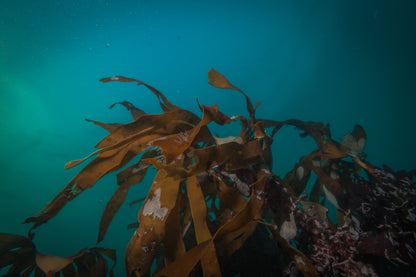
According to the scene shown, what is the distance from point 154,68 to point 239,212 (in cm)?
2433

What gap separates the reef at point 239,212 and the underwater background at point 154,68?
54.8 feet

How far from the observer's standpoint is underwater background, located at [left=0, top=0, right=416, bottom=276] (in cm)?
1441

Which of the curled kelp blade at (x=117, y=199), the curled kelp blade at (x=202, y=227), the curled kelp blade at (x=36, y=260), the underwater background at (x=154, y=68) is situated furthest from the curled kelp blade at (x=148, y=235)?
the underwater background at (x=154, y=68)

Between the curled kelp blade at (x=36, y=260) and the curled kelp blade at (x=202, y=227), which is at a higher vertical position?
the curled kelp blade at (x=202, y=227)

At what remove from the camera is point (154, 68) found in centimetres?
2189

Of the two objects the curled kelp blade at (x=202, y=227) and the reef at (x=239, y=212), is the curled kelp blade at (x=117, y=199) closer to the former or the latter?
the reef at (x=239, y=212)

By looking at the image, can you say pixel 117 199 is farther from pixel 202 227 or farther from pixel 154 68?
pixel 154 68

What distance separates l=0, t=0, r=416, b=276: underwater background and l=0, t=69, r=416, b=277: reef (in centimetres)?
1670

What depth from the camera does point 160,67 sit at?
72.7 feet

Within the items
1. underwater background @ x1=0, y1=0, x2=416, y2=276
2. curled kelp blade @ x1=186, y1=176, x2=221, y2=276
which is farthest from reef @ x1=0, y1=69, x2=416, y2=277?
underwater background @ x1=0, y1=0, x2=416, y2=276

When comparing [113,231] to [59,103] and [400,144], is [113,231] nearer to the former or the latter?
[59,103]

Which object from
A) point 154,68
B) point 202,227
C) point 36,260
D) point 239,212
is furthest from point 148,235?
point 154,68

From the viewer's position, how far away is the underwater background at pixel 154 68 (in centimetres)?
1441

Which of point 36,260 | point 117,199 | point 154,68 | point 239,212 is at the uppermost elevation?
point 154,68
